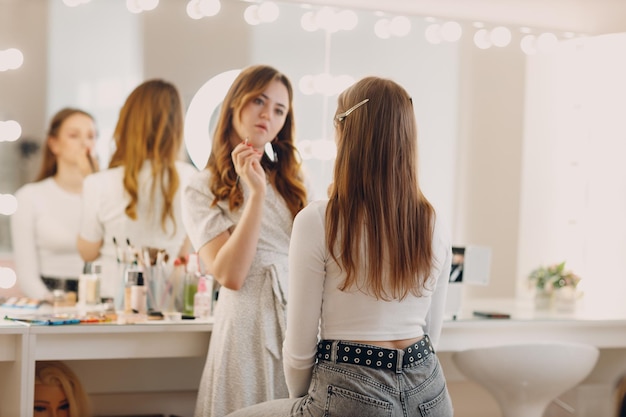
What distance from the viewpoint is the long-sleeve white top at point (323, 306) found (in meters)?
1.71

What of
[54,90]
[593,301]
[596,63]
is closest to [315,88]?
[54,90]

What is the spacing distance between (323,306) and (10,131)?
1308mm

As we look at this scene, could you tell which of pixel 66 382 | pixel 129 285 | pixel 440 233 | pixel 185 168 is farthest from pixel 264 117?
pixel 66 382

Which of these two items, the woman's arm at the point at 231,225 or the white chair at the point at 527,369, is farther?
the white chair at the point at 527,369

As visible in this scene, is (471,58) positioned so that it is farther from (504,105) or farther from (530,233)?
(530,233)

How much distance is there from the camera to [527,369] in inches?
104

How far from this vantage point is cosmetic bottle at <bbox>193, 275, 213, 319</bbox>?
8.53 ft

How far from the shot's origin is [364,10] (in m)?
3.02

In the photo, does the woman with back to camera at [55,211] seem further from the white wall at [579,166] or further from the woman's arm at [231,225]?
the white wall at [579,166]

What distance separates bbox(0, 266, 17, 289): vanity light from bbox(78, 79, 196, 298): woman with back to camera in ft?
0.70

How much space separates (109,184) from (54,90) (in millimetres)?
325

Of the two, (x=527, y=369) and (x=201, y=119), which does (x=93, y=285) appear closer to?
(x=201, y=119)

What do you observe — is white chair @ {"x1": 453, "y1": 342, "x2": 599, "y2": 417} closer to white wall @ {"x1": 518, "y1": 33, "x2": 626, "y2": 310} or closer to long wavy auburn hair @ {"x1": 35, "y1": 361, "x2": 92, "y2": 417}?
white wall @ {"x1": 518, "y1": 33, "x2": 626, "y2": 310}

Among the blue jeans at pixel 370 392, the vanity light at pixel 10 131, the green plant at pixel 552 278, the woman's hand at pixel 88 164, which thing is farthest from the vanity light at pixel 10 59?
the green plant at pixel 552 278
